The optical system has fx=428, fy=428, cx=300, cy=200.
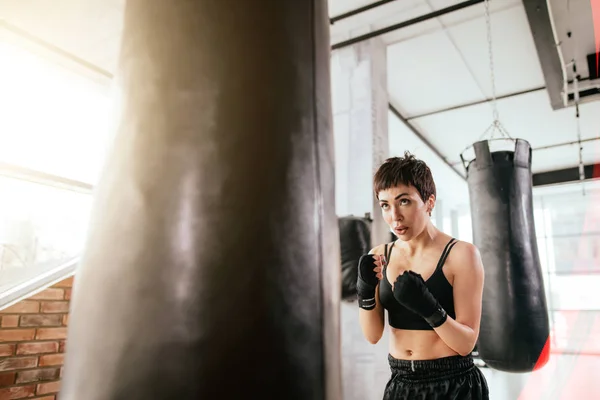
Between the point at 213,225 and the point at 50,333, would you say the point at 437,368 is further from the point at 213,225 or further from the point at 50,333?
the point at 50,333

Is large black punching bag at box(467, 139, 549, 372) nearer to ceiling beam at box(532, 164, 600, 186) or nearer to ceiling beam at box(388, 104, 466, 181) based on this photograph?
ceiling beam at box(388, 104, 466, 181)

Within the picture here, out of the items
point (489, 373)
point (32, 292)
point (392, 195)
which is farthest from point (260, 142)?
point (489, 373)

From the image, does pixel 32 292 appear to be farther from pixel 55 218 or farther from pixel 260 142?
pixel 260 142

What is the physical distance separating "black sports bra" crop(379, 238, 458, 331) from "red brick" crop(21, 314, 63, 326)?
241 centimetres

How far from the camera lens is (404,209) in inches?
→ 64.9

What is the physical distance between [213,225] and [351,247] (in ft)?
8.19

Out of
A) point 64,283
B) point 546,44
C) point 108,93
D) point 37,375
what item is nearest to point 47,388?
point 37,375

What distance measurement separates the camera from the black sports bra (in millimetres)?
1606

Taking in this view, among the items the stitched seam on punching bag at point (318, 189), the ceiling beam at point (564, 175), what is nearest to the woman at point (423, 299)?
the stitched seam on punching bag at point (318, 189)

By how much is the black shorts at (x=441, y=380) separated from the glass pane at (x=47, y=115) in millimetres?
3146

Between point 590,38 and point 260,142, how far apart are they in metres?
4.66

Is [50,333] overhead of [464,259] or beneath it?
beneath

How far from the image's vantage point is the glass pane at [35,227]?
128 inches

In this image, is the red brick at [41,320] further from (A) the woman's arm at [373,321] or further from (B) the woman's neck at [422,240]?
(B) the woman's neck at [422,240]
